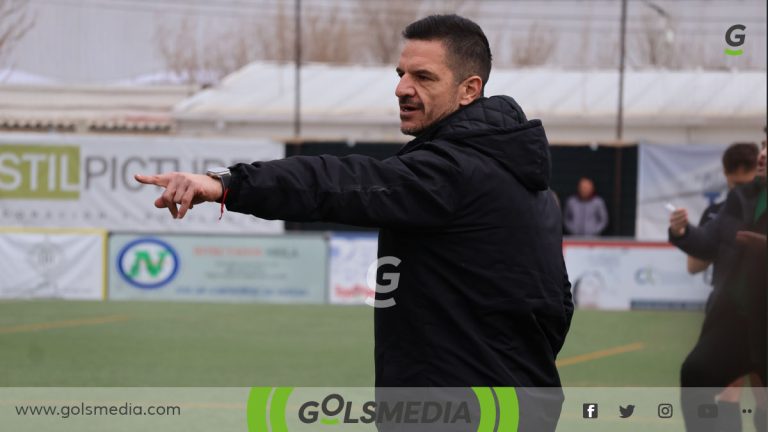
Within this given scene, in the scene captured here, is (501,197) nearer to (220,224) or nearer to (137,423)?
(137,423)

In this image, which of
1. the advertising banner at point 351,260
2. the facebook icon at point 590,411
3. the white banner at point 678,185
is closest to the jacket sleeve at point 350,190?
the facebook icon at point 590,411

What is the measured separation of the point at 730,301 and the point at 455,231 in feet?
12.1

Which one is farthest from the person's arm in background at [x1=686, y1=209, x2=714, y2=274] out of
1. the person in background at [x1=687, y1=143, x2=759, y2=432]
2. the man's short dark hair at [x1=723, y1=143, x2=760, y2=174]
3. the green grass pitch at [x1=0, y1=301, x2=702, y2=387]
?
the green grass pitch at [x1=0, y1=301, x2=702, y2=387]

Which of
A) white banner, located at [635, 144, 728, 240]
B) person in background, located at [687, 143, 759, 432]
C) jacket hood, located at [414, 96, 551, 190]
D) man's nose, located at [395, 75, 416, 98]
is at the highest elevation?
man's nose, located at [395, 75, 416, 98]

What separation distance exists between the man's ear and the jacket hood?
4cm

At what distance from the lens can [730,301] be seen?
665 centimetres

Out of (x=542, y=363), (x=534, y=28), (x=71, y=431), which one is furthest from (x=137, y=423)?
(x=534, y=28)

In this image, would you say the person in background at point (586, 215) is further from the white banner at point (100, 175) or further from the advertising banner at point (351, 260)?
the white banner at point (100, 175)

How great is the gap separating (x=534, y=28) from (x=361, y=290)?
29.4 feet

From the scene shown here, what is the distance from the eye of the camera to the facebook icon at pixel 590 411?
805 cm

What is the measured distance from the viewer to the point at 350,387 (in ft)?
32.1

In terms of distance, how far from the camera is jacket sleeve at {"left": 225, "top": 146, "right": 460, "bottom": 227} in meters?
3.23

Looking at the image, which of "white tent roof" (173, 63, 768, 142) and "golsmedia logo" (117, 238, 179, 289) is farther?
"white tent roof" (173, 63, 768, 142)

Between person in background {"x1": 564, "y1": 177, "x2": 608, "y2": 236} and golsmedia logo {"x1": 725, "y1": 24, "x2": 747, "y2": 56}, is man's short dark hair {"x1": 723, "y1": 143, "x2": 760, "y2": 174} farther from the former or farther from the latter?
person in background {"x1": 564, "y1": 177, "x2": 608, "y2": 236}
